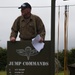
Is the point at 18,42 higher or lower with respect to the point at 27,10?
lower

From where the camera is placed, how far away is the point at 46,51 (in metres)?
7.21

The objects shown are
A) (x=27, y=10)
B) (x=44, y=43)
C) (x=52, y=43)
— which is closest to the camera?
(x=52, y=43)

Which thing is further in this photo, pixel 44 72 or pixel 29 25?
pixel 29 25

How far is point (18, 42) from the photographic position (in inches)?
285

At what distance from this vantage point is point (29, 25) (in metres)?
7.80

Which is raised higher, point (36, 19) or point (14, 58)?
point (36, 19)

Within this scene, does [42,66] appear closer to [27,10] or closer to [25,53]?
[25,53]

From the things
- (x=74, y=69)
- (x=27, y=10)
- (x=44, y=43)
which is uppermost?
(x=27, y=10)

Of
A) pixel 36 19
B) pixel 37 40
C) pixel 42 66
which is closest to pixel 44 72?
pixel 42 66

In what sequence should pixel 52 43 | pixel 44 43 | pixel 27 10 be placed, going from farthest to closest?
pixel 27 10, pixel 44 43, pixel 52 43

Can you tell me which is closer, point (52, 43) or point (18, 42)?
point (52, 43)

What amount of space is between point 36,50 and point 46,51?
180mm

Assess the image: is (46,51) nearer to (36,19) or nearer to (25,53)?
(25,53)

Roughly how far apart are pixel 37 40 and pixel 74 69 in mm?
1057
